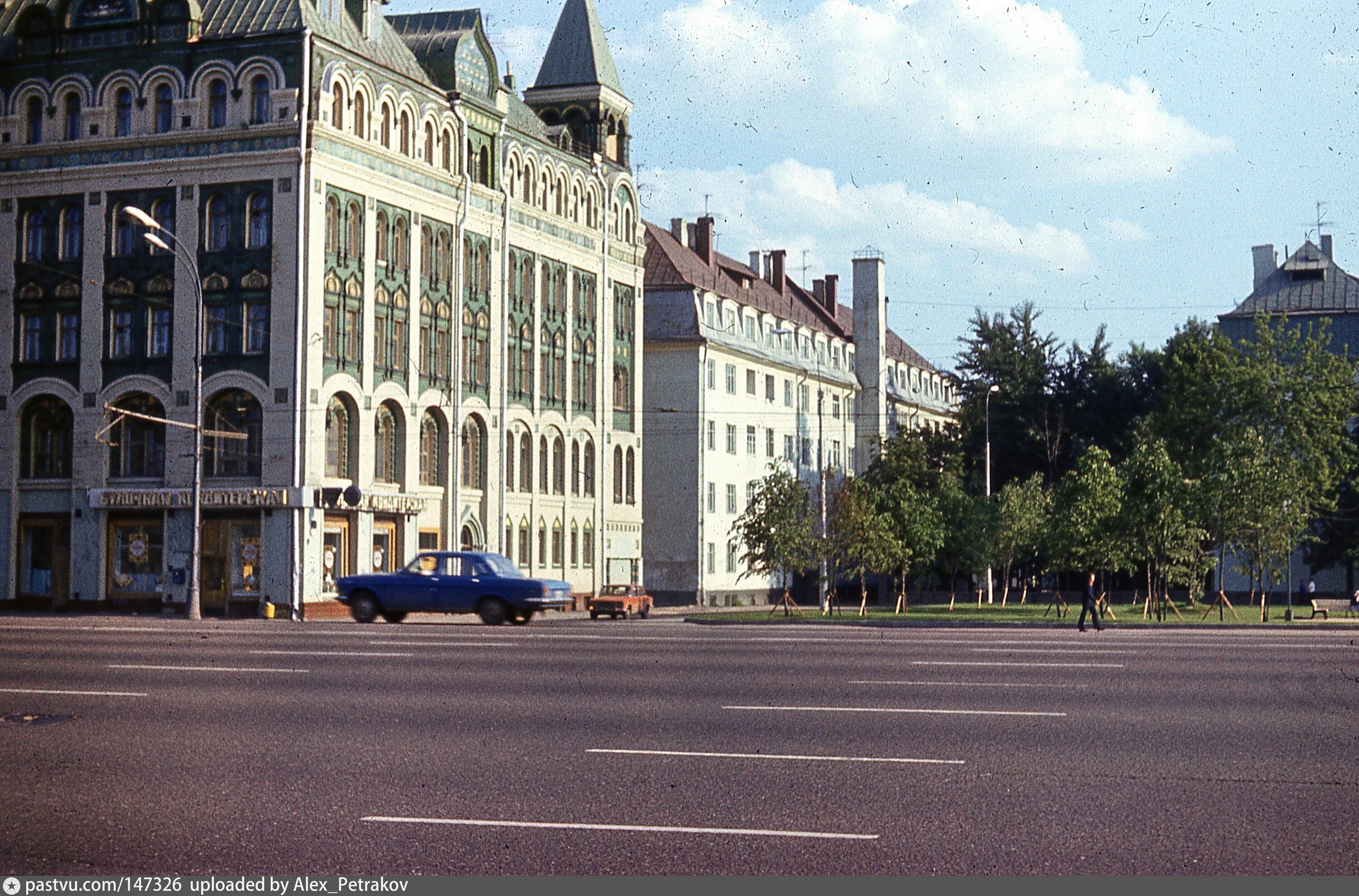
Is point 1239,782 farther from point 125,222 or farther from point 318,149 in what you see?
point 125,222

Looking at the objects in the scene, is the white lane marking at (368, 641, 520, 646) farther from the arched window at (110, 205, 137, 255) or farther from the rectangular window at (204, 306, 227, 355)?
the arched window at (110, 205, 137, 255)

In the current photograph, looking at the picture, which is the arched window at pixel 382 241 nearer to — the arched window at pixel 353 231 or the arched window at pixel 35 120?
the arched window at pixel 353 231

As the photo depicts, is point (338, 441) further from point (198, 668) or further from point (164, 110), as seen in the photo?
point (198, 668)

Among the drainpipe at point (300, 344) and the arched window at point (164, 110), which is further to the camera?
the arched window at point (164, 110)

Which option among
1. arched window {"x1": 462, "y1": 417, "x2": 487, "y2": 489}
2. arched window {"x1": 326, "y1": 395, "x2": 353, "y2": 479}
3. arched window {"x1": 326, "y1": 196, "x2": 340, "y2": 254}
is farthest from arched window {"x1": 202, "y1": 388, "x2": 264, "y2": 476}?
arched window {"x1": 462, "y1": 417, "x2": 487, "y2": 489}

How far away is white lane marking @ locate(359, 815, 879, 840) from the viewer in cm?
879

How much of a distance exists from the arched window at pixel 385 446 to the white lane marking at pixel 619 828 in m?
45.0

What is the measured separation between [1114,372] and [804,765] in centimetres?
7006

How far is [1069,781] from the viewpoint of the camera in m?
10.7

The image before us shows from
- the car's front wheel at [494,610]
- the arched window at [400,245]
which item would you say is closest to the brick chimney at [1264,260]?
the arched window at [400,245]

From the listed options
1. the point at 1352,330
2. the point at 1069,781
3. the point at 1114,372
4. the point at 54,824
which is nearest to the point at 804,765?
the point at 1069,781

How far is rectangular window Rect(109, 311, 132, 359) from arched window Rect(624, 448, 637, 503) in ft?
81.2

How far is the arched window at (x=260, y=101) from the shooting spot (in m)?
50.0

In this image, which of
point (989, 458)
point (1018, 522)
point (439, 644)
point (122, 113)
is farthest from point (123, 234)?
point (989, 458)
